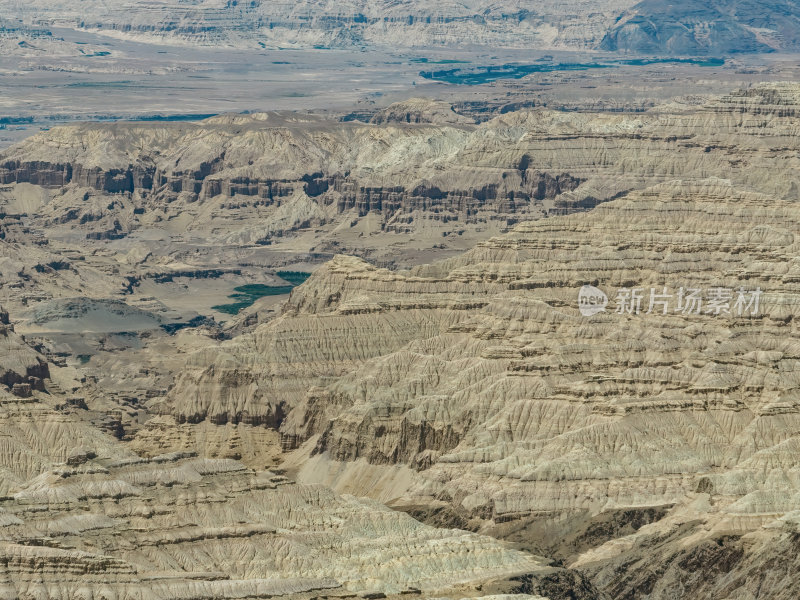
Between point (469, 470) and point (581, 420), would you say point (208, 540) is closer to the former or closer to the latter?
point (469, 470)

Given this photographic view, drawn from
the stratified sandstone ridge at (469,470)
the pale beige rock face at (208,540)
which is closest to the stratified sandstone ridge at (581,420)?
the stratified sandstone ridge at (469,470)

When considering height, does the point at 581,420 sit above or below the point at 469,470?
above

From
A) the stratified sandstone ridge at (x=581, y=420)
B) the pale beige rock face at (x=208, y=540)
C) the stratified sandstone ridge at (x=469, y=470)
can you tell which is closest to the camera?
the pale beige rock face at (x=208, y=540)

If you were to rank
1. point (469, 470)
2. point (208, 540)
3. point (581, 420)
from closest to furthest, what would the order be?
1. point (208, 540)
2. point (469, 470)
3. point (581, 420)

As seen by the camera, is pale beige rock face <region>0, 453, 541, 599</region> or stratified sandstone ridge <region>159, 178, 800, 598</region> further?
stratified sandstone ridge <region>159, 178, 800, 598</region>

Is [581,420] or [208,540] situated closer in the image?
[208,540]

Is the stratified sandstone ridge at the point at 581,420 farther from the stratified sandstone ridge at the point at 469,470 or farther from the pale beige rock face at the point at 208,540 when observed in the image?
the pale beige rock face at the point at 208,540

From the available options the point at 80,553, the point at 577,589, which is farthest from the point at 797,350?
the point at 80,553

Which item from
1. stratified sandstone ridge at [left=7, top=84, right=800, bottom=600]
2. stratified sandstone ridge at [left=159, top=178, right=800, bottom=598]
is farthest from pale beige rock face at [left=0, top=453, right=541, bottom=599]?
stratified sandstone ridge at [left=159, top=178, right=800, bottom=598]

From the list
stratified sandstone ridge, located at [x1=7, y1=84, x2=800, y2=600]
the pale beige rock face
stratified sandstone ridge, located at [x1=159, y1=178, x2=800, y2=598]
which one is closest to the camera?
the pale beige rock face

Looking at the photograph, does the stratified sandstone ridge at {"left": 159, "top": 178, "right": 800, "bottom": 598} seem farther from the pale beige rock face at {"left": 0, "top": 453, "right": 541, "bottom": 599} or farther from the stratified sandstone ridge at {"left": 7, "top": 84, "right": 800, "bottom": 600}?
the pale beige rock face at {"left": 0, "top": 453, "right": 541, "bottom": 599}

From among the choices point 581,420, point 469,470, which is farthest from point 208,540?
point 581,420
